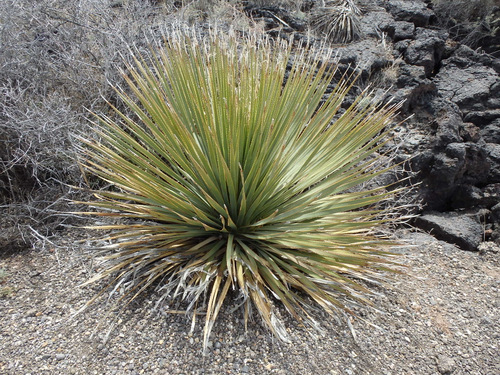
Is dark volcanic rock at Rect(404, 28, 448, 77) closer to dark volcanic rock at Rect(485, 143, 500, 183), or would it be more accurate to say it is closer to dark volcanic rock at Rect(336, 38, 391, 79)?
dark volcanic rock at Rect(336, 38, 391, 79)

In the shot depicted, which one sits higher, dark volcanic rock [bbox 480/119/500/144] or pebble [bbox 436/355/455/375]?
dark volcanic rock [bbox 480/119/500/144]

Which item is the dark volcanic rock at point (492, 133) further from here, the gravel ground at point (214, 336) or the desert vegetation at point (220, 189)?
the desert vegetation at point (220, 189)

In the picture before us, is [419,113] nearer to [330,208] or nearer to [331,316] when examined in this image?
[330,208]

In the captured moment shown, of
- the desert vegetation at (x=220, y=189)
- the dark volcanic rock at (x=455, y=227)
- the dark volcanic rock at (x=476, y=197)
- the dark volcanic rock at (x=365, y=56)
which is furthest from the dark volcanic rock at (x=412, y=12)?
the desert vegetation at (x=220, y=189)

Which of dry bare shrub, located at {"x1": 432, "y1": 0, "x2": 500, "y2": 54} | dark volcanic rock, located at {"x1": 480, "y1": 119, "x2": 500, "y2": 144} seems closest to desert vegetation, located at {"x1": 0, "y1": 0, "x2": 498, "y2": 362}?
dark volcanic rock, located at {"x1": 480, "y1": 119, "x2": 500, "y2": 144}

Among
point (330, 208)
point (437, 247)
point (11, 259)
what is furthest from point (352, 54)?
point (11, 259)
